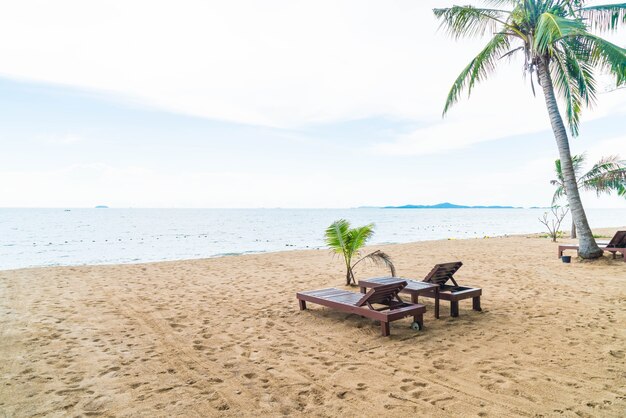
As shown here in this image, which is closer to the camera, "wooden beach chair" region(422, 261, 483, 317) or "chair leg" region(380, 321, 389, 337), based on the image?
"chair leg" region(380, 321, 389, 337)

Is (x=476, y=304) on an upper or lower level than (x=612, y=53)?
lower

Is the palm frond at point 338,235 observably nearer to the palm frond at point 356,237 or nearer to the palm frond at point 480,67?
the palm frond at point 356,237

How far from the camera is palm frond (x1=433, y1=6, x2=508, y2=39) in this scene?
1052 centimetres

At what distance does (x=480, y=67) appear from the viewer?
11.0 m

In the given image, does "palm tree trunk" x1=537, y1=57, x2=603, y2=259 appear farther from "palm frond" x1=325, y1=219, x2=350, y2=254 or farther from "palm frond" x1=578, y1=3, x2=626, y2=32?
"palm frond" x1=325, y1=219, x2=350, y2=254

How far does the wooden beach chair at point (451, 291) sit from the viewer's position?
18.6 feet

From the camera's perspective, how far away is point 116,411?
10.2 ft

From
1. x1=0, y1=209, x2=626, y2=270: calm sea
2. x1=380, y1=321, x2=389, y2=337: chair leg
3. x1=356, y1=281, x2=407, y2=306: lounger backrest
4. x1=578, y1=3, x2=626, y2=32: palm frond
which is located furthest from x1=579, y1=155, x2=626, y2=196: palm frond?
x1=0, y1=209, x2=626, y2=270: calm sea

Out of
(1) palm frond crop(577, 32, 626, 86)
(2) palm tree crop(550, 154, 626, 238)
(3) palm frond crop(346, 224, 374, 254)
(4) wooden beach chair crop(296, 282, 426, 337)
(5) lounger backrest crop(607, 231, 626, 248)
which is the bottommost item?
(4) wooden beach chair crop(296, 282, 426, 337)

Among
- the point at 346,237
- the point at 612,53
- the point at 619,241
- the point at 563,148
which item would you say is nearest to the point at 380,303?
the point at 346,237

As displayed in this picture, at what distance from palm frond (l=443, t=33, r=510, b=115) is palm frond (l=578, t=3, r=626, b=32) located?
1.95m

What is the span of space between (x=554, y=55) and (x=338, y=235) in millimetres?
7791

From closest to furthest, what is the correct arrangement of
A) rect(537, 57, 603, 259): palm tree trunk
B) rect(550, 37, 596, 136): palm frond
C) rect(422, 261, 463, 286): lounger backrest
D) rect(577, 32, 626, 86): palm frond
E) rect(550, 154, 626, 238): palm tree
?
rect(422, 261, 463, 286): lounger backrest, rect(577, 32, 626, 86): palm frond, rect(550, 37, 596, 136): palm frond, rect(537, 57, 603, 259): palm tree trunk, rect(550, 154, 626, 238): palm tree

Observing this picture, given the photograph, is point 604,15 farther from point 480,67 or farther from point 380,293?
point 380,293
